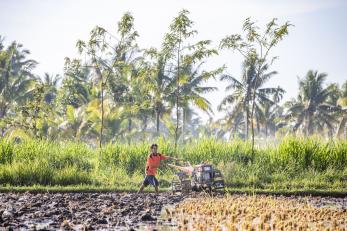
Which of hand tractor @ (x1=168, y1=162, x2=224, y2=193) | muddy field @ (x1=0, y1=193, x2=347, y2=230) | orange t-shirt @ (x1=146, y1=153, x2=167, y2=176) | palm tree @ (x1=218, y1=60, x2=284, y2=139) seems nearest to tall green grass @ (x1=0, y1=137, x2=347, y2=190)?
hand tractor @ (x1=168, y1=162, x2=224, y2=193)

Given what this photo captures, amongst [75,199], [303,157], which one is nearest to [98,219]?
[75,199]

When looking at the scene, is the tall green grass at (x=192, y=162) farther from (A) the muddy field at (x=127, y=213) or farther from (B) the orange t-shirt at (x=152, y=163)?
(A) the muddy field at (x=127, y=213)

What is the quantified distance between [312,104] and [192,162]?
32446 millimetres

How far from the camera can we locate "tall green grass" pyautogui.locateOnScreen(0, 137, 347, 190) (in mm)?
18484

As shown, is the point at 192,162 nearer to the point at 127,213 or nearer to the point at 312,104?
the point at 127,213

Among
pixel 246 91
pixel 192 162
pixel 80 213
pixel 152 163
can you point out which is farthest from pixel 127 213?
pixel 246 91

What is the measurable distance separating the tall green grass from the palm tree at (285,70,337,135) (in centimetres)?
2846

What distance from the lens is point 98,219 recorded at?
9352mm

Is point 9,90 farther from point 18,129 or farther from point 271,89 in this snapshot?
point 271,89

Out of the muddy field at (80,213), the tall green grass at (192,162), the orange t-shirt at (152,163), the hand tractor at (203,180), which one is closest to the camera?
the muddy field at (80,213)

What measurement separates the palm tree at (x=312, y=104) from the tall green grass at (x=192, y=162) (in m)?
28.5

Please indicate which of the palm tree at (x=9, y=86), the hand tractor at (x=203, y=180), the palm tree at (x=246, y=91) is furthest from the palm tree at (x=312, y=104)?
the hand tractor at (x=203, y=180)

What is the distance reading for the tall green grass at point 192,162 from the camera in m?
18.5

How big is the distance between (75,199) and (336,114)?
137 ft
